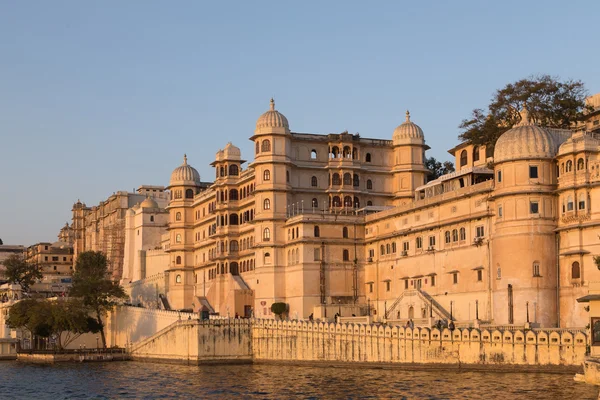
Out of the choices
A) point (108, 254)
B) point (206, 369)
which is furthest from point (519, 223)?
point (108, 254)

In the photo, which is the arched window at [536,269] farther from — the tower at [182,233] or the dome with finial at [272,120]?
the tower at [182,233]

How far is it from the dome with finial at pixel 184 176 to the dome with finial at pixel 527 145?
187ft

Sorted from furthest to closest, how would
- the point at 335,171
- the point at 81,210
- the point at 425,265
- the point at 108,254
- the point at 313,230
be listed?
the point at 81,210, the point at 108,254, the point at 335,171, the point at 313,230, the point at 425,265

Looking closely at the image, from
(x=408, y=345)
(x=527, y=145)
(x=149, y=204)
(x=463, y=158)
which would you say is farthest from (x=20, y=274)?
(x=527, y=145)

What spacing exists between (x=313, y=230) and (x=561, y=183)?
29080 mm

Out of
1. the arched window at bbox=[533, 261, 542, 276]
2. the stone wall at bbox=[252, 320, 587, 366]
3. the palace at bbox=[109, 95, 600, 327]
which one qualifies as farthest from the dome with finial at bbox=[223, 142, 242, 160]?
the arched window at bbox=[533, 261, 542, 276]

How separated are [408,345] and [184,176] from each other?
193 feet

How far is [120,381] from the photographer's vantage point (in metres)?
70.4

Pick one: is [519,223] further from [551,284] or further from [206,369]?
[206,369]

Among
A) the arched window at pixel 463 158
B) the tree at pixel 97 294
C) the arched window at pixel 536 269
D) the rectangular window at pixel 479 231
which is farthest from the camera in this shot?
the tree at pixel 97 294

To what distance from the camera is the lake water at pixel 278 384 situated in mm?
54969

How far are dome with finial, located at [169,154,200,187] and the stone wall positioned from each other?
42502 mm

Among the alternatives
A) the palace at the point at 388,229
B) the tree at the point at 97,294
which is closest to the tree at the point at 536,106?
the palace at the point at 388,229

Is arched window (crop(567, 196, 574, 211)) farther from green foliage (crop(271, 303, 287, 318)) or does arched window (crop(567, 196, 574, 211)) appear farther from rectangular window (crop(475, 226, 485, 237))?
green foliage (crop(271, 303, 287, 318))
